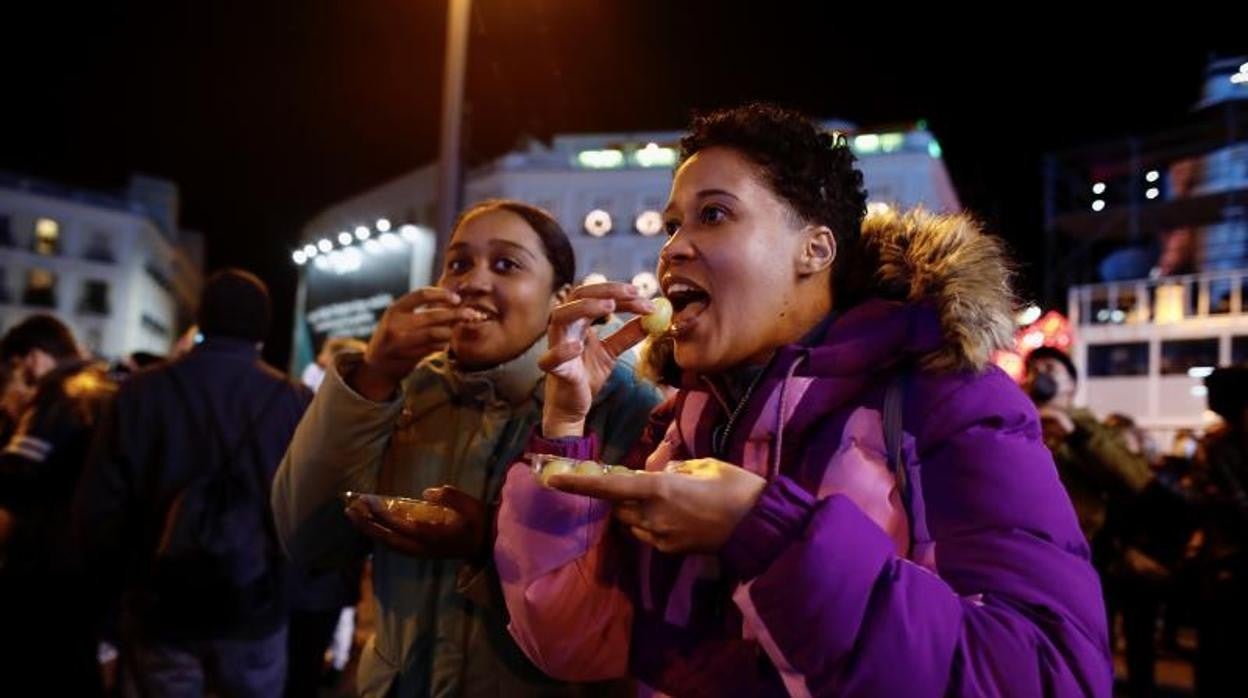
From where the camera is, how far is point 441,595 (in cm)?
251

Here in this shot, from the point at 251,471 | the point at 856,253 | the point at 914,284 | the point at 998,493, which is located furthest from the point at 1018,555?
the point at 251,471

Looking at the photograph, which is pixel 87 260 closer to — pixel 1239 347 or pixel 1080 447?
pixel 1239 347

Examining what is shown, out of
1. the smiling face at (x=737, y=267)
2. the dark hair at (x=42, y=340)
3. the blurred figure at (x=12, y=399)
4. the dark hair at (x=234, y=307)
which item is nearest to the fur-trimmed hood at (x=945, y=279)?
the smiling face at (x=737, y=267)

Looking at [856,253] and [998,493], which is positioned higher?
[856,253]

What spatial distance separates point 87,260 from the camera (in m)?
68.1

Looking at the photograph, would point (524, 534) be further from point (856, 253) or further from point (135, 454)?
point (135, 454)

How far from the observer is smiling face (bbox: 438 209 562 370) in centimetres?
278

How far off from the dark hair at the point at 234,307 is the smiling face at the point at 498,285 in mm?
2014

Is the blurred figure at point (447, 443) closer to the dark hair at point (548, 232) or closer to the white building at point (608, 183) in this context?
the dark hair at point (548, 232)

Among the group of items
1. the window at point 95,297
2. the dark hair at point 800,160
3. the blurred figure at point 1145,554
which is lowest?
the blurred figure at point 1145,554

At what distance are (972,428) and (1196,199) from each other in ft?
110

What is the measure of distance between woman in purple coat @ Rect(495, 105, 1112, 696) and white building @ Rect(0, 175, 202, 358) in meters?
69.7

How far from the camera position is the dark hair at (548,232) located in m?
2.92

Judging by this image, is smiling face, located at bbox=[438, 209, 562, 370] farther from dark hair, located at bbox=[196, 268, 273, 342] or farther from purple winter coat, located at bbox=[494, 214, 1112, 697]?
dark hair, located at bbox=[196, 268, 273, 342]
